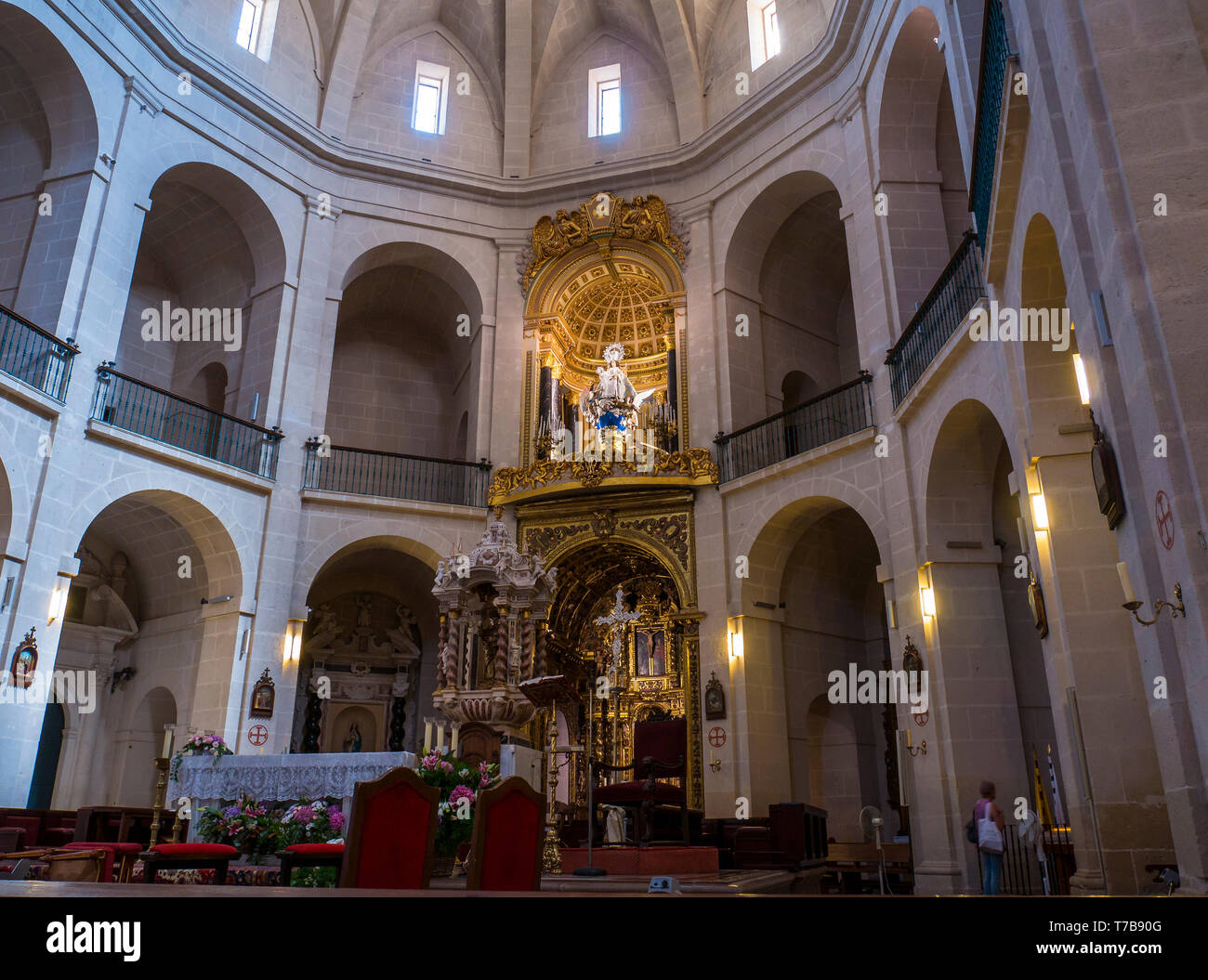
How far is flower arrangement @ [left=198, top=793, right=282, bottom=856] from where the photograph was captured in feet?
25.9

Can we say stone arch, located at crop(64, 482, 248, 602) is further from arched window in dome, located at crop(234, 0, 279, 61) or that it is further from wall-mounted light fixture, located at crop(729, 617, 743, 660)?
arched window in dome, located at crop(234, 0, 279, 61)

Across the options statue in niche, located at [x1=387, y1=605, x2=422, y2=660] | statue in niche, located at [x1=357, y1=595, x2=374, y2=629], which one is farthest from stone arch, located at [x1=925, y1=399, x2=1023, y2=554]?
statue in niche, located at [x1=357, y1=595, x2=374, y2=629]

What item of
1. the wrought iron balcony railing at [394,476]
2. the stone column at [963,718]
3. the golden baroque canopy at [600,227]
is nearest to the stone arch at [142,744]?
the wrought iron balcony railing at [394,476]

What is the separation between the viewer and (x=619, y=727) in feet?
52.8

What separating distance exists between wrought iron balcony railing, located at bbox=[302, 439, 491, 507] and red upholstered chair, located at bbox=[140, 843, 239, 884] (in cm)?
900

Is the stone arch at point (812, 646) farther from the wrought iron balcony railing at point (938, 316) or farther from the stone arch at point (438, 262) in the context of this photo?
the stone arch at point (438, 262)

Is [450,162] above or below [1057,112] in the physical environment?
above

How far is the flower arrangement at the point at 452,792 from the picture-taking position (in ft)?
24.7

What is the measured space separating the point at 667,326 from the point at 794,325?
2267mm

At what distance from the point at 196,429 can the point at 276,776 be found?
6879 mm

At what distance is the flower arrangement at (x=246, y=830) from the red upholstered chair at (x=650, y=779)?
2.80 meters

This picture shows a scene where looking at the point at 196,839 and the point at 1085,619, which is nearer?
the point at 1085,619
